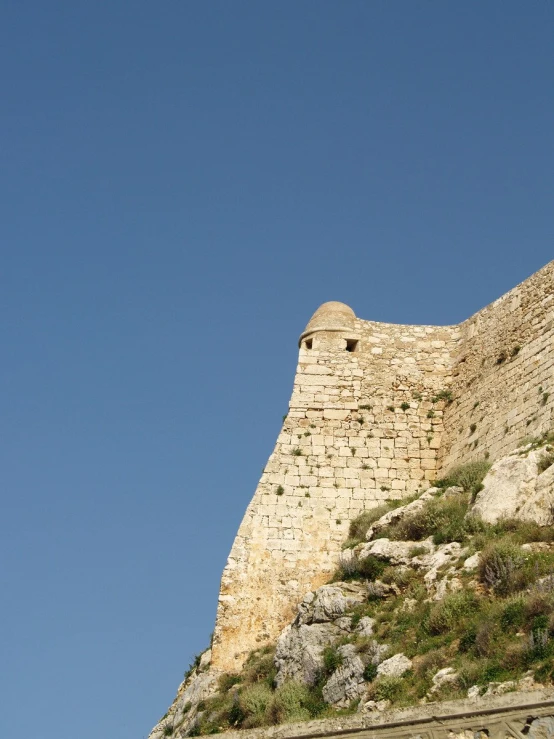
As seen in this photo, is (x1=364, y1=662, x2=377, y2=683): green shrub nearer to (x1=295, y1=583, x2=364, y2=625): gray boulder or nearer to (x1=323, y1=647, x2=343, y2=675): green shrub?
(x1=323, y1=647, x2=343, y2=675): green shrub

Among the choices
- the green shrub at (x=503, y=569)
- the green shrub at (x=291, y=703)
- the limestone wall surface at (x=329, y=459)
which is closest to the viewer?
the green shrub at (x=503, y=569)

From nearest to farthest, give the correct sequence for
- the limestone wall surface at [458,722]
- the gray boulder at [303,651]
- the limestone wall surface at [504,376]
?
1. the limestone wall surface at [458,722]
2. the gray boulder at [303,651]
3. the limestone wall surface at [504,376]

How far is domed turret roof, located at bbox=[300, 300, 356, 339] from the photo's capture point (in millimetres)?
23031

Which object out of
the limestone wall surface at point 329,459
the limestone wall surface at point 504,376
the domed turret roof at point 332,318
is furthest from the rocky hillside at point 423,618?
the domed turret roof at point 332,318

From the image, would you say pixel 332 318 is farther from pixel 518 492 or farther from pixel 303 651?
pixel 303 651

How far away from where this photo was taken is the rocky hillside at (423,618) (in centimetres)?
1357

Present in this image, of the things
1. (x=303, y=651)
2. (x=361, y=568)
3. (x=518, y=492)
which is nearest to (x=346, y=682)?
(x=303, y=651)

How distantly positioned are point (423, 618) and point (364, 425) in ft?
22.1

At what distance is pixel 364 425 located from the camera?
22.0 metres

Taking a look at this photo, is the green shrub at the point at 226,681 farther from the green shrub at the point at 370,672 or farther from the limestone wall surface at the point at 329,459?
the green shrub at the point at 370,672

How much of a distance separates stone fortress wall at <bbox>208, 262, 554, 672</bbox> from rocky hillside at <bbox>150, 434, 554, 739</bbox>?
2.89 ft

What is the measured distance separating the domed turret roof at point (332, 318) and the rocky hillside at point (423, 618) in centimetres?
439

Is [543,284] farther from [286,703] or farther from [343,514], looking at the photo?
[286,703]

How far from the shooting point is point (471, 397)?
21.9m
